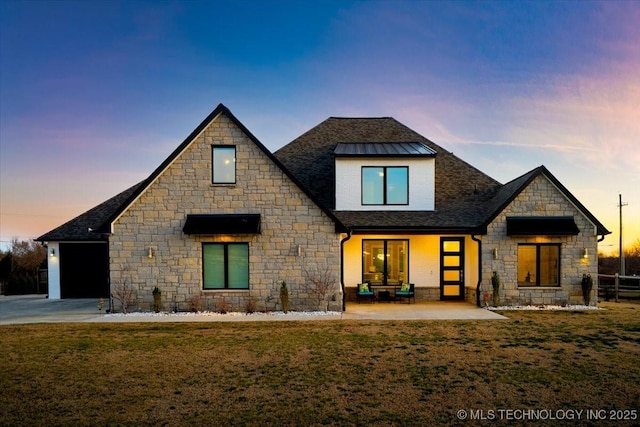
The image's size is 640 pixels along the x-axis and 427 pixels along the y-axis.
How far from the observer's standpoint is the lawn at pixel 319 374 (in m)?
5.16

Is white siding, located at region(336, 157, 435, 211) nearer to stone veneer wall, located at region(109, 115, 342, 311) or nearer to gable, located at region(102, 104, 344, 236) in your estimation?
stone veneer wall, located at region(109, 115, 342, 311)

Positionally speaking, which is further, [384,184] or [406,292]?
[384,184]

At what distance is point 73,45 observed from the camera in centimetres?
1722

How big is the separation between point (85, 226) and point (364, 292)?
1436 cm

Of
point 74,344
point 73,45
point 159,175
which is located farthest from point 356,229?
point 73,45

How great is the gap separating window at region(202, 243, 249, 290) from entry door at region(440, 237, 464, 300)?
883cm

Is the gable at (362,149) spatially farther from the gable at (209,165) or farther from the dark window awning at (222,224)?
the dark window awning at (222,224)

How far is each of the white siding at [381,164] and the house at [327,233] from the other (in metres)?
0.05

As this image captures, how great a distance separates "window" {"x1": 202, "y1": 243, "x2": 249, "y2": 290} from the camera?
45.4 ft

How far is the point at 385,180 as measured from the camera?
16484 millimetres

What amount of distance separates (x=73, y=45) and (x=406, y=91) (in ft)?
56.7

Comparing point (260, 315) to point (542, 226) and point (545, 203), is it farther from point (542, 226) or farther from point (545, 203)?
point (545, 203)

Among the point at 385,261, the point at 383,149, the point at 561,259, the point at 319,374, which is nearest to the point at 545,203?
the point at 561,259

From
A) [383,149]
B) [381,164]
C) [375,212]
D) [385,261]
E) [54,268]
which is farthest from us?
[54,268]
